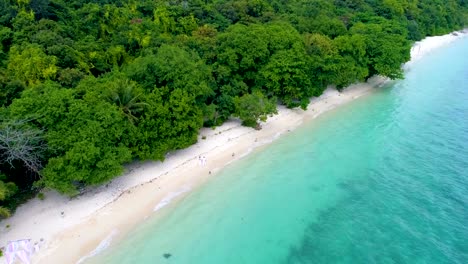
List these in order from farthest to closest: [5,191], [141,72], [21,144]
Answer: [141,72] → [21,144] → [5,191]

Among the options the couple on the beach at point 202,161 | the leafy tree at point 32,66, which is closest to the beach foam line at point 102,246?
the couple on the beach at point 202,161

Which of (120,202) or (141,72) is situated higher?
(141,72)

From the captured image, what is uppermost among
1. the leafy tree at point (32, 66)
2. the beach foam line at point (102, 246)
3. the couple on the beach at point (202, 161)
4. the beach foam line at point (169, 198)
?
the leafy tree at point (32, 66)

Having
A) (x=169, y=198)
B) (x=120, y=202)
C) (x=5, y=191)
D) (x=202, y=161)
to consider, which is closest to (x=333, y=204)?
(x=202, y=161)

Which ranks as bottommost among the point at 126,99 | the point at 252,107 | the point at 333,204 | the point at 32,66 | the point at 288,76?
the point at 333,204

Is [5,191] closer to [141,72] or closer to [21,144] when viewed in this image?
[21,144]

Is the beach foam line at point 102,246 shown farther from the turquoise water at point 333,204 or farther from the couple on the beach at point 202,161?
the couple on the beach at point 202,161

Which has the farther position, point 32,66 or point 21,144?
point 32,66

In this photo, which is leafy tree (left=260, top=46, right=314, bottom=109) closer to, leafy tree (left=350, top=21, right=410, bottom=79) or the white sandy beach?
the white sandy beach

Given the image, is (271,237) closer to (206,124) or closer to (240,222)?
(240,222)
